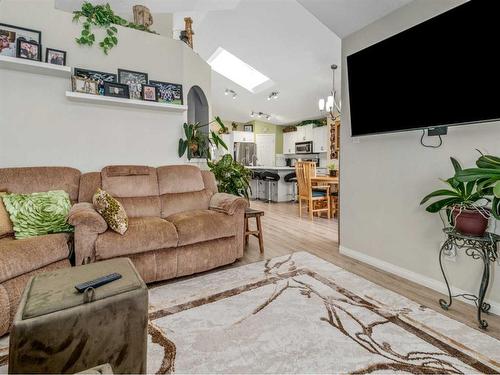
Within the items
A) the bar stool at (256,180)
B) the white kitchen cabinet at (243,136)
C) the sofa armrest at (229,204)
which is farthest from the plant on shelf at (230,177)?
the white kitchen cabinet at (243,136)

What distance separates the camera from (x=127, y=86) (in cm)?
302

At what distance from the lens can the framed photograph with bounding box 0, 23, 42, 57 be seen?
237 cm

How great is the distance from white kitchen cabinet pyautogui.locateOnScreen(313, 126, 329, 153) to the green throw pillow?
6.71 meters

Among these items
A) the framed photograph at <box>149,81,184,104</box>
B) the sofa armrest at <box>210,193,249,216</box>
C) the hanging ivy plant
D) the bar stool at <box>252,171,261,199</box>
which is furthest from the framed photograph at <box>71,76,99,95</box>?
the bar stool at <box>252,171,261,199</box>

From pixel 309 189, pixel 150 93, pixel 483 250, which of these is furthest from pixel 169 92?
pixel 483 250

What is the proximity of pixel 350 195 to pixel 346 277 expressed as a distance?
0.98m

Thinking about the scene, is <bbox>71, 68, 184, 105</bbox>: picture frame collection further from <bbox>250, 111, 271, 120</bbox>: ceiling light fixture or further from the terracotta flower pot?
<bbox>250, 111, 271, 120</bbox>: ceiling light fixture

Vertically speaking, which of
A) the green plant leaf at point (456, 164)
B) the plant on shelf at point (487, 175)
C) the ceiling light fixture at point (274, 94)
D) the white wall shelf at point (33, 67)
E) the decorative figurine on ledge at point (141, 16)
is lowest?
the plant on shelf at point (487, 175)

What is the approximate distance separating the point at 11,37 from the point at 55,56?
0.33 meters

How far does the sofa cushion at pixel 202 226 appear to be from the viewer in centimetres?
235

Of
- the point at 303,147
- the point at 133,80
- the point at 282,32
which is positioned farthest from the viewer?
the point at 303,147

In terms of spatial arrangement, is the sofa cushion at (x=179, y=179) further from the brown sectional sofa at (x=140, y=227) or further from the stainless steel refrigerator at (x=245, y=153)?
the stainless steel refrigerator at (x=245, y=153)

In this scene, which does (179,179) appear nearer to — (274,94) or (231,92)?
(274,94)

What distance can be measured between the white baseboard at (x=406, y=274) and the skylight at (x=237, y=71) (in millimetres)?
4839
